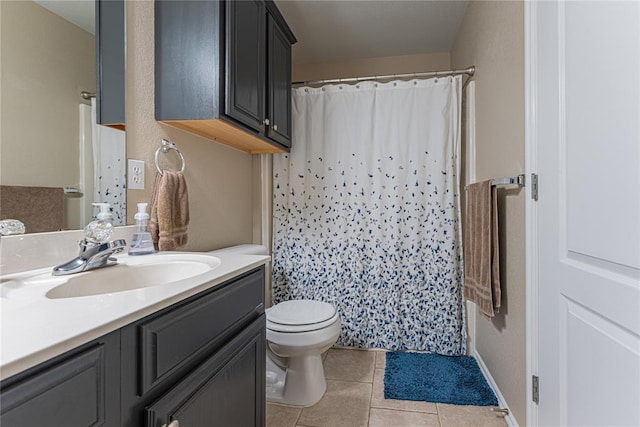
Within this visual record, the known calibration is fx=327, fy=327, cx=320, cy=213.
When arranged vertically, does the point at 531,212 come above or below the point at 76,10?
below

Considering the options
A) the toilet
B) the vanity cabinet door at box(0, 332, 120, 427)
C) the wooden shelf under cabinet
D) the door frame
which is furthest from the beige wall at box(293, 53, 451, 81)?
the vanity cabinet door at box(0, 332, 120, 427)

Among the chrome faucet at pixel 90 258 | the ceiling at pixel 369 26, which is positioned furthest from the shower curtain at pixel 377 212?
the chrome faucet at pixel 90 258

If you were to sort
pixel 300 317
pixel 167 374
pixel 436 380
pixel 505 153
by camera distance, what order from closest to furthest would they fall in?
pixel 167 374
pixel 505 153
pixel 300 317
pixel 436 380

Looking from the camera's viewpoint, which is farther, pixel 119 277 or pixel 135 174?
pixel 135 174

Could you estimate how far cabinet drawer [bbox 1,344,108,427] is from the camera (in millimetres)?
424

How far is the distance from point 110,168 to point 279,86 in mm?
1134

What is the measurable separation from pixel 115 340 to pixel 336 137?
198cm

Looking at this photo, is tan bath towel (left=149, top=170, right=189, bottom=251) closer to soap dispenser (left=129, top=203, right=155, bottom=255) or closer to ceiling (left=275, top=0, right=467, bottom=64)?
soap dispenser (left=129, top=203, right=155, bottom=255)

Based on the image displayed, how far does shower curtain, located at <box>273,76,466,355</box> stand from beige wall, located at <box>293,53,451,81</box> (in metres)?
0.67

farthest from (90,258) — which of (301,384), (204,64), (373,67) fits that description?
(373,67)

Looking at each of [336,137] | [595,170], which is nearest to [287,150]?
[336,137]

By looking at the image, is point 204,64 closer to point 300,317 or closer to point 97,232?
point 97,232

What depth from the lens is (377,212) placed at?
2.26 meters

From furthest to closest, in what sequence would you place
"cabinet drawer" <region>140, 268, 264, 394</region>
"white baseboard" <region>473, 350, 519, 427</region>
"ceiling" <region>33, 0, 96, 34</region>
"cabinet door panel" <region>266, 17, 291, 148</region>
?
"cabinet door panel" <region>266, 17, 291, 148</region> → "white baseboard" <region>473, 350, 519, 427</region> → "ceiling" <region>33, 0, 96, 34</region> → "cabinet drawer" <region>140, 268, 264, 394</region>
